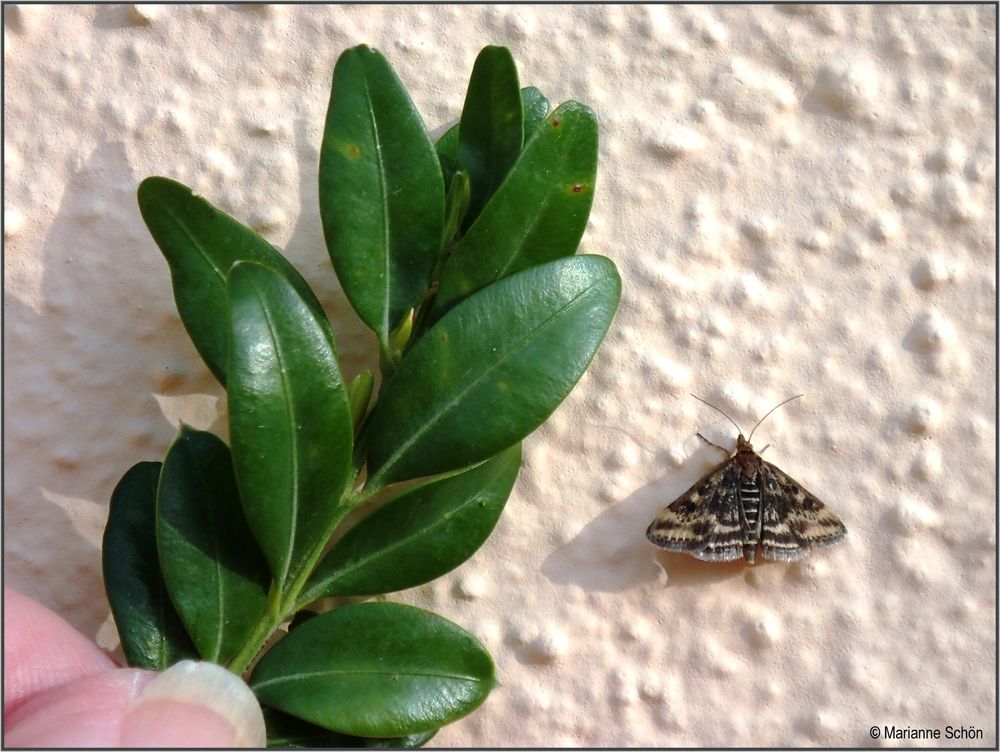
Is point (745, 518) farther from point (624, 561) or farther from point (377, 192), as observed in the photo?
point (377, 192)

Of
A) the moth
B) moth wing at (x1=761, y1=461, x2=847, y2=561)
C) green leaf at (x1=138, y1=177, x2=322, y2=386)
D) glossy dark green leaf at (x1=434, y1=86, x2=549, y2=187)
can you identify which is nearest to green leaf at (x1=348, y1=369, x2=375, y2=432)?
green leaf at (x1=138, y1=177, x2=322, y2=386)

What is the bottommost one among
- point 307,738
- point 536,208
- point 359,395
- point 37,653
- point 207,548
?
point 307,738

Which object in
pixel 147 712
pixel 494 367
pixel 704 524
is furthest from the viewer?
pixel 704 524

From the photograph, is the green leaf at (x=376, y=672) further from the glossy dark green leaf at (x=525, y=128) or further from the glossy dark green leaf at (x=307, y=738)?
the glossy dark green leaf at (x=525, y=128)

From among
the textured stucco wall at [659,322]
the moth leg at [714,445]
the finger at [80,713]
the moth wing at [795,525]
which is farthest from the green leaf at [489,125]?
the finger at [80,713]

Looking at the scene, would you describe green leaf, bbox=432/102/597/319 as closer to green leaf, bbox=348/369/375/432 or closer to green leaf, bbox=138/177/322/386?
green leaf, bbox=348/369/375/432

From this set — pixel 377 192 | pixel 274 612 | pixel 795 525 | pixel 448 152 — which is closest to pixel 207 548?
pixel 274 612

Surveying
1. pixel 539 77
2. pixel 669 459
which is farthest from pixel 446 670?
pixel 539 77
